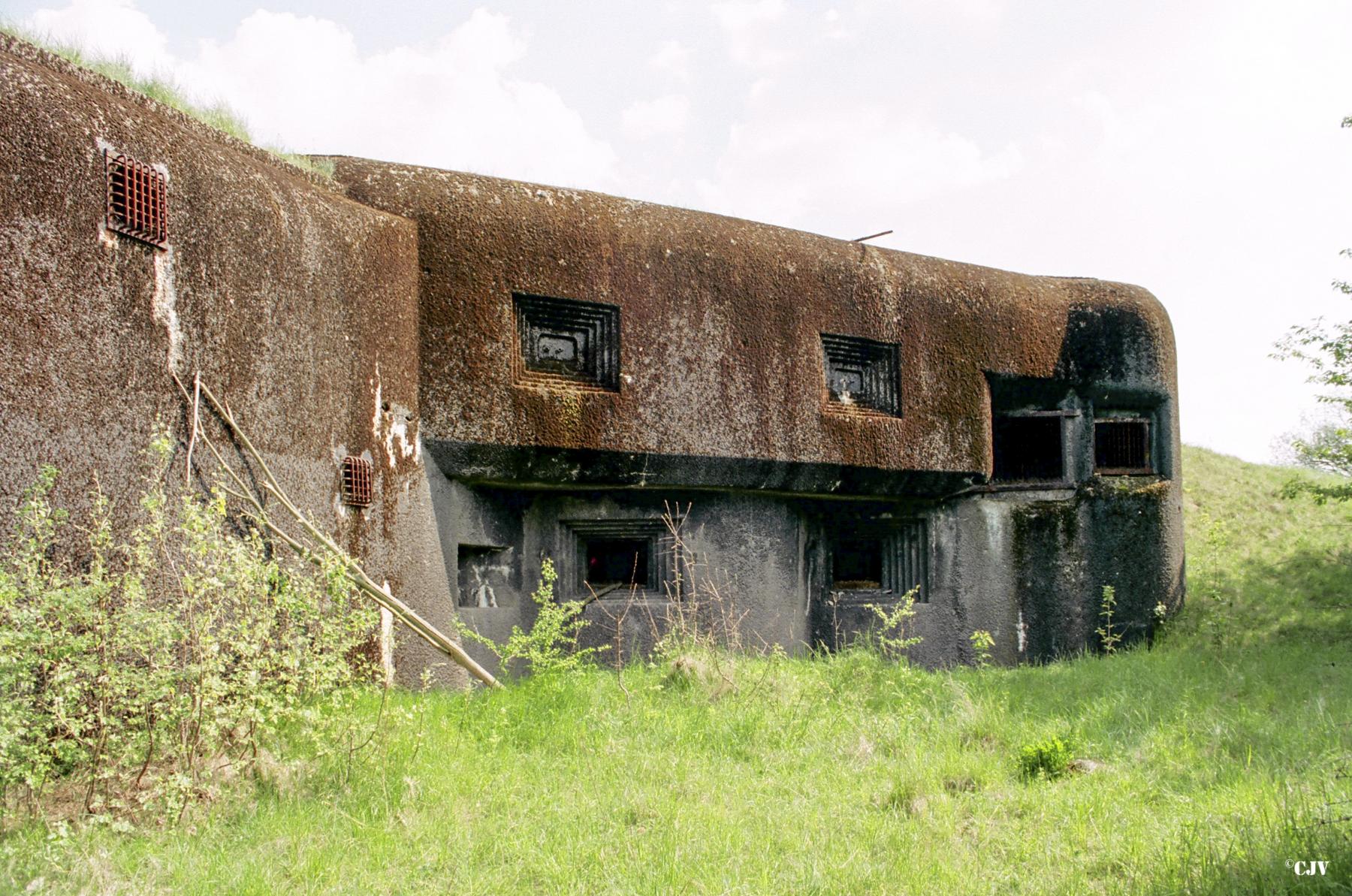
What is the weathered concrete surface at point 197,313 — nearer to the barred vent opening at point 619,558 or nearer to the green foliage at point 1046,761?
the barred vent opening at point 619,558

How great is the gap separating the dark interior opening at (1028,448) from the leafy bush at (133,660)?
5.96 metres

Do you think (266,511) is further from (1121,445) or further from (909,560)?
(1121,445)

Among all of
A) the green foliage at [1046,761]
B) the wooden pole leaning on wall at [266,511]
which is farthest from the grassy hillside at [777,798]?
the wooden pole leaning on wall at [266,511]

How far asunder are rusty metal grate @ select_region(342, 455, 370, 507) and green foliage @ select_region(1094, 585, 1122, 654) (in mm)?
5439

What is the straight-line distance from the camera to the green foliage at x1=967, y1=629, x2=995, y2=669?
7664 mm

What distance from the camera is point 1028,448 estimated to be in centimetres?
872

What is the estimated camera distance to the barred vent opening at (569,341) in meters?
6.59

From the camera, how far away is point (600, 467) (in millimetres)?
6648

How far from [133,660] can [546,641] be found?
2263mm

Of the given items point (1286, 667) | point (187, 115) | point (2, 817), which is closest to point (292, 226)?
point (187, 115)

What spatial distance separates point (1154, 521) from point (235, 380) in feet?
22.2

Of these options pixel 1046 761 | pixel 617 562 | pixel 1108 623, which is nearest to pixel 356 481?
pixel 617 562

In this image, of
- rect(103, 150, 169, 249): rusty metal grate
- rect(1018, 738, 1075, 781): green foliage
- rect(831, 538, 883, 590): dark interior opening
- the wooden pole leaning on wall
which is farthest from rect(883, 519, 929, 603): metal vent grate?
rect(103, 150, 169, 249): rusty metal grate

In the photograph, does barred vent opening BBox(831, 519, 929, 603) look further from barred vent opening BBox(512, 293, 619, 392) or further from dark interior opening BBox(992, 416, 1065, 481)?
barred vent opening BBox(512, 293, 619, 392)
